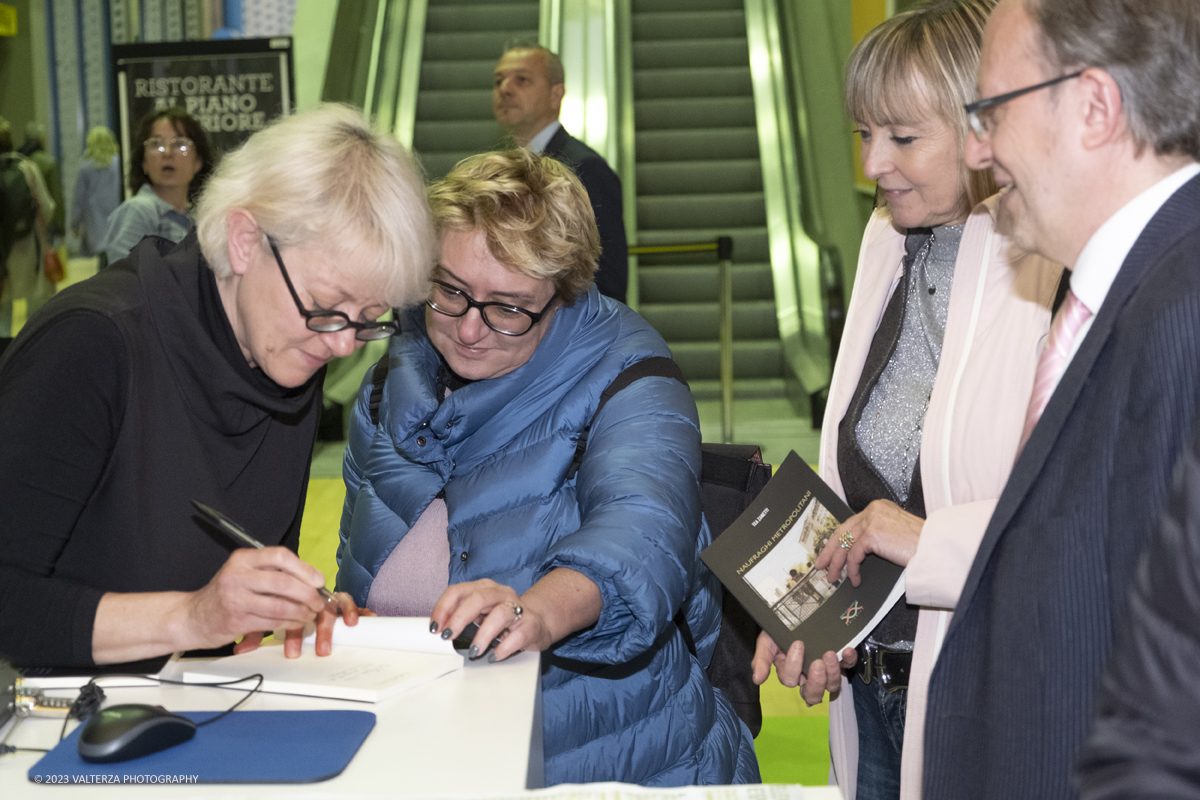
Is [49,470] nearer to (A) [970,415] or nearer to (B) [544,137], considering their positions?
(A) [970,415]

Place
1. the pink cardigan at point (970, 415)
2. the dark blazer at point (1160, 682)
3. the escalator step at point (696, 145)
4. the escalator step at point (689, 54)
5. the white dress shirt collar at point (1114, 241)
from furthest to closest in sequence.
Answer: the escalator step at point (689, 54) → the escalator step at point (696, 145) → the pink cardigan at point (970, 415) → the white dress shirt collar at point (1114, 241) → the dark blazer at point (1160, 682)

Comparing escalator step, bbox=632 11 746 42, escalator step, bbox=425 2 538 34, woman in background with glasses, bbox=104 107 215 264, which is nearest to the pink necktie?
woman in background with glasses, bbox=104 107 215 264

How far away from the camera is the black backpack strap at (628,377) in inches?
74.2

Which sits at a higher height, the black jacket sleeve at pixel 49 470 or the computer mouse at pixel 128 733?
the black jacket sleeve at pixel 49 470

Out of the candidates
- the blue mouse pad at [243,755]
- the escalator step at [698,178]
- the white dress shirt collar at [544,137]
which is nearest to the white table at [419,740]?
the blue mouse pad at [243,755]

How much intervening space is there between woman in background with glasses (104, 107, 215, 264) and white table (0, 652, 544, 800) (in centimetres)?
419

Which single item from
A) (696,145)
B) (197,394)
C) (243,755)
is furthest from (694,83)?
(243,755)

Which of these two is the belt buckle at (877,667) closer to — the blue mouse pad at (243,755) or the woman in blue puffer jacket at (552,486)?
the woman in blue puffer jacket at (552,486)

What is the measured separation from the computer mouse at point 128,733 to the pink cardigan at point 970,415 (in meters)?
1.12

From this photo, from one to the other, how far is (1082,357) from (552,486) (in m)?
1.02

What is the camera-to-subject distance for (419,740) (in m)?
1.28

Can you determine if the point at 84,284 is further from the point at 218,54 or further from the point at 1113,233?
the point at 218,54

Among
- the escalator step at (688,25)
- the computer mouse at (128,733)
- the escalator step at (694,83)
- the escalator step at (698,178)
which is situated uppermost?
the escalator step at (688,25)

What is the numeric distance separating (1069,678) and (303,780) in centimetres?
84
